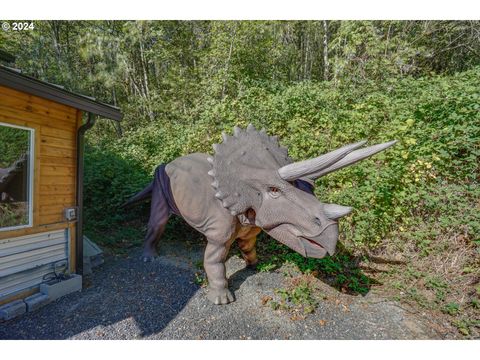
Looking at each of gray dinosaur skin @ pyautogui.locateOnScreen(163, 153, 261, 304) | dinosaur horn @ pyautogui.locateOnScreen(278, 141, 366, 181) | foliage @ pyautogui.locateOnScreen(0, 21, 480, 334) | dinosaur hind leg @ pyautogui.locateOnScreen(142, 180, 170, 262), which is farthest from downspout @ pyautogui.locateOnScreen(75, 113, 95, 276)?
dinosaur horn @ pyautogui.locateOnScreen(278, 141, 366, 181)

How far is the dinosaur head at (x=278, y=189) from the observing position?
2488 mm

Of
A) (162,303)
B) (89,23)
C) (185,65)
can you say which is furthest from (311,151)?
(89,23)

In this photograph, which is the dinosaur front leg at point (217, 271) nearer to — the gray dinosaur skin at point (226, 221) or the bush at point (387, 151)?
the gray dinosaur skin at point (226, 221)

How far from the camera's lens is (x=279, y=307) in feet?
10.8

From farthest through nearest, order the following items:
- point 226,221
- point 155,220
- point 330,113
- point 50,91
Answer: point 330,113
point 155,220
point 226,221
point 50,91

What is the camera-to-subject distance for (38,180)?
3.47m

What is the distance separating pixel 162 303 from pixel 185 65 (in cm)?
1107

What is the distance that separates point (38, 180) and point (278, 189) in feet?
9.72

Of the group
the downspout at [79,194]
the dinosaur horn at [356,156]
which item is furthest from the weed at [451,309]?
the downspout at [79,194]

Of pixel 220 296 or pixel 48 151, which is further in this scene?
pixel 48 151

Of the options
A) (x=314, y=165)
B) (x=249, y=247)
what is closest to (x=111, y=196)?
(x=249, y=247)

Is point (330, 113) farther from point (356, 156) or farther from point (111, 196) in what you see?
point (111, 196)

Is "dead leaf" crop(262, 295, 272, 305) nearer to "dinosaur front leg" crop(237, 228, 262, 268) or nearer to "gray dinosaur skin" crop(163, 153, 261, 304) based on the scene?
"gray dinosaur skin" crop(163, 153, 261, 304)

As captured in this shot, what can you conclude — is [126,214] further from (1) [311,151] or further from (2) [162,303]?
(1) [311,151]
